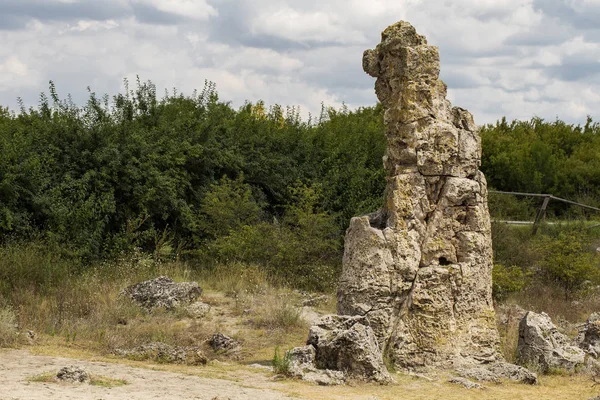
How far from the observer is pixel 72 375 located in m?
9.95

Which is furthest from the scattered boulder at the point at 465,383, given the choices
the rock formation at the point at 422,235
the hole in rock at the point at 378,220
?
the hole in rock at the point at 378,220

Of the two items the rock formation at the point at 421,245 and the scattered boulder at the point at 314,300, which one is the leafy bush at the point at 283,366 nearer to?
the rock formation at the point at 421,245

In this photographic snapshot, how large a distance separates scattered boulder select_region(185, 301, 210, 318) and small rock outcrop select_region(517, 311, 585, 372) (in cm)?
536

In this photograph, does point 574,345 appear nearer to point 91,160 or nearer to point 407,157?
point 407,157

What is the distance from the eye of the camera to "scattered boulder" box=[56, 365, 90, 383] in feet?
32.4

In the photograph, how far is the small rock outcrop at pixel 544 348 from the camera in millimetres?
12867

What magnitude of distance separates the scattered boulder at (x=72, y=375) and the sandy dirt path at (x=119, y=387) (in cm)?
17

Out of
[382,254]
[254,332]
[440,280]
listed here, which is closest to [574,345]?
[440,280]

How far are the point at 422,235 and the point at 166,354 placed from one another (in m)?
3.87

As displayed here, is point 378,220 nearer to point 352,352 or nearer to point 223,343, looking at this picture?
point 352,352

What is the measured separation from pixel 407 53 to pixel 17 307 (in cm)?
762

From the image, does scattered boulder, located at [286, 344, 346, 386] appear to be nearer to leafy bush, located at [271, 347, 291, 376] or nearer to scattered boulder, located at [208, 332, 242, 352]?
leafy bush, located at [271, 347, 291, 376]

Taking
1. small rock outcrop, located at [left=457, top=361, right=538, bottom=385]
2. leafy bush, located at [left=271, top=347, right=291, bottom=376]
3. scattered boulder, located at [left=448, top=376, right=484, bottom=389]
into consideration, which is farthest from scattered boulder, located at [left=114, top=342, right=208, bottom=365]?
small rock outcrop, located at [left=457, top=361, right=538, bottom=385]

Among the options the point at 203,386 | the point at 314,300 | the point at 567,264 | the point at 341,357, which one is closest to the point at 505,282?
the point at 567,264
